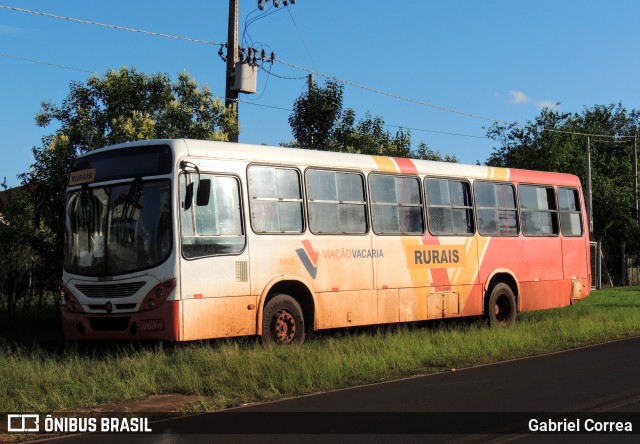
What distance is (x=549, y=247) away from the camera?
18.2 meters

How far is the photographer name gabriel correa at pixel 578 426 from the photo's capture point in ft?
23.3

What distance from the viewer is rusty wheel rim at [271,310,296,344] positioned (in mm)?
12469

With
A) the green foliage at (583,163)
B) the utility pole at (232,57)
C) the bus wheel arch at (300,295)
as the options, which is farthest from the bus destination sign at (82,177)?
the green foliage at (583,163)

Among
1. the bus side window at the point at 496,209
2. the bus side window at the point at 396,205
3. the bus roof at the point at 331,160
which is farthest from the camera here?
the bus side window at the point at 496,209

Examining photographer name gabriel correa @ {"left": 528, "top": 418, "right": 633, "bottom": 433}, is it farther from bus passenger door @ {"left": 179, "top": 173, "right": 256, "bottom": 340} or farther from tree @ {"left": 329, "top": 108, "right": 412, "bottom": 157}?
tree @ {"left": 329, "top": 108, "right": 412, "bottom": 157}

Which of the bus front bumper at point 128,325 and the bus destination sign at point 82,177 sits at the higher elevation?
the bus destination sign at point 82,177

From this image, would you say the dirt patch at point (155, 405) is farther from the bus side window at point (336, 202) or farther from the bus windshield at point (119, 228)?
the bus side window at point (336, 202)

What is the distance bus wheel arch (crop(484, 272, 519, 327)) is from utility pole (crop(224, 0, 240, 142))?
687 cm

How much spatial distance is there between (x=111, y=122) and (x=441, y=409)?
11.5 m

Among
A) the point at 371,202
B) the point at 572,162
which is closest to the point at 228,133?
the point at 371,202

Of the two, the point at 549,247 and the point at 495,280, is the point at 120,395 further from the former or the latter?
the point at 549,247

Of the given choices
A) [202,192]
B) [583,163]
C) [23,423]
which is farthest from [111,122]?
[583,163]

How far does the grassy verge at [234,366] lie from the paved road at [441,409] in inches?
21.7

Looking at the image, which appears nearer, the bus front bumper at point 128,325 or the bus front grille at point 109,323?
the bus front bumper at point 128,325
